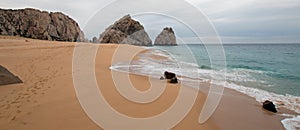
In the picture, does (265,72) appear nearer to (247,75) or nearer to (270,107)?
(247,75)

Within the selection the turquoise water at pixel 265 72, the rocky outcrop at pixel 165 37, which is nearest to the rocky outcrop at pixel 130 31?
the rocky outcrop at pixel 165 37

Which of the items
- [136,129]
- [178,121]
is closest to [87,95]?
[136,129]

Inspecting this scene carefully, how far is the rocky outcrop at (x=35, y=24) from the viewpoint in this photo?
42969mm

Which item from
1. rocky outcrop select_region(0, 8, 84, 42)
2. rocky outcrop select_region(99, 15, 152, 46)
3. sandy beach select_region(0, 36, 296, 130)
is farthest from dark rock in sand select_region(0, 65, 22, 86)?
rocky outcrop select_region(99, 15, 152, 46)

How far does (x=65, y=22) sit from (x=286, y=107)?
56195 mm

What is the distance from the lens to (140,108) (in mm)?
4730

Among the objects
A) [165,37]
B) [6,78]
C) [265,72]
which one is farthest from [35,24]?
[165,37]

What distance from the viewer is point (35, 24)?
45.7m

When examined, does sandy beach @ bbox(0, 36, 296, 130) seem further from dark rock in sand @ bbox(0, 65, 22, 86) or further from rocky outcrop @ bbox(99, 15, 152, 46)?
rocky outcrop @ bbox(99, 15, 152, 46)

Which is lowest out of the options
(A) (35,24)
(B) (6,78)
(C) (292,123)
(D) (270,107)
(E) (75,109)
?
(C) (292,123)

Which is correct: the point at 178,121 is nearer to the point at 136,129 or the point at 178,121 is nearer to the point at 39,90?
the point at 136,129

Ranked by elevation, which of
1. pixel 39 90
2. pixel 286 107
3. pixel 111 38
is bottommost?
pixel 286 107

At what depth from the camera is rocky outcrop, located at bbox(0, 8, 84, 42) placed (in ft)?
141

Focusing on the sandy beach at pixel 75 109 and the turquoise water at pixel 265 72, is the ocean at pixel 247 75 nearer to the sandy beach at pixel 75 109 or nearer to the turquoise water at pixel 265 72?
the turquoise water at pixel 265 72
